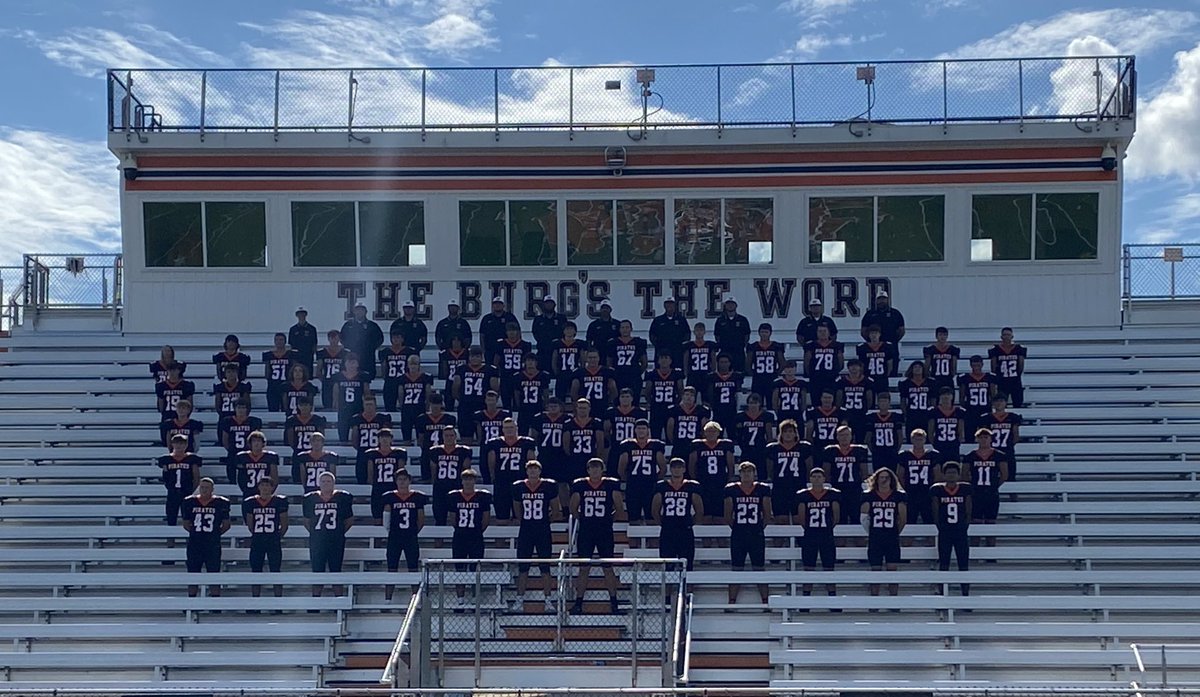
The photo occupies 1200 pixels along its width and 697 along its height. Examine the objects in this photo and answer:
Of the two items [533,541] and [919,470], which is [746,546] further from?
[533,541]

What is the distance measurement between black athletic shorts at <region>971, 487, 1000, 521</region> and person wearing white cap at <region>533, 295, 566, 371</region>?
438 centimetres

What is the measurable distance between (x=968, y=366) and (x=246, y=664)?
8.34 meters

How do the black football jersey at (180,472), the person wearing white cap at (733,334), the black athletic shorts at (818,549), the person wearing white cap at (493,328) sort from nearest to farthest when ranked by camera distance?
the black athletic shorts at (818,549), the black football jersey at (180,472), the person wearing white cap at (733,334), the person wearing white cap at (493,328)

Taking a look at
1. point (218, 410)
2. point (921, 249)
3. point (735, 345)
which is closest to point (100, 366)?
point (218, 410)

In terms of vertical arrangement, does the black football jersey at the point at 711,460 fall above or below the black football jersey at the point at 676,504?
above

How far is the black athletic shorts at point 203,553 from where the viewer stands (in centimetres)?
1159

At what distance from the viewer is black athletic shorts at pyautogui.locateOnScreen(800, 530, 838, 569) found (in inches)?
446

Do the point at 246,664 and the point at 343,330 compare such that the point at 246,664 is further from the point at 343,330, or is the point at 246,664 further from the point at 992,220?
the point at 992,220

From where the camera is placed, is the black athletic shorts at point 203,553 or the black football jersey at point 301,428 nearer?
the black athletic shorts at point 203,553

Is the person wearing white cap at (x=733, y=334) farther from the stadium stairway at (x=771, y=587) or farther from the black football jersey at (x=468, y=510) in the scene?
the black football jersey at (x=468, y=510)

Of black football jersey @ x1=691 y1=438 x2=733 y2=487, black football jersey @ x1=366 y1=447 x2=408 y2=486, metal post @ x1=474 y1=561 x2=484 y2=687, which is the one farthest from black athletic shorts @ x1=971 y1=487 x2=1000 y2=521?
black football jersey @ x1=366 y1=447 x2=408 y2=486

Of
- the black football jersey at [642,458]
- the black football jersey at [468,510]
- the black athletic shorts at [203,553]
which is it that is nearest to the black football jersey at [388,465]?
the black football jersey at [468,510]

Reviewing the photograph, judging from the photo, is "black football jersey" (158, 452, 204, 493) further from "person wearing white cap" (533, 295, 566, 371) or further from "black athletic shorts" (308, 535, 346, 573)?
"person wearing white cap" (533, 295, 566, 371)

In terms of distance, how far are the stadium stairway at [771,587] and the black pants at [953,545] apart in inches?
7.1
